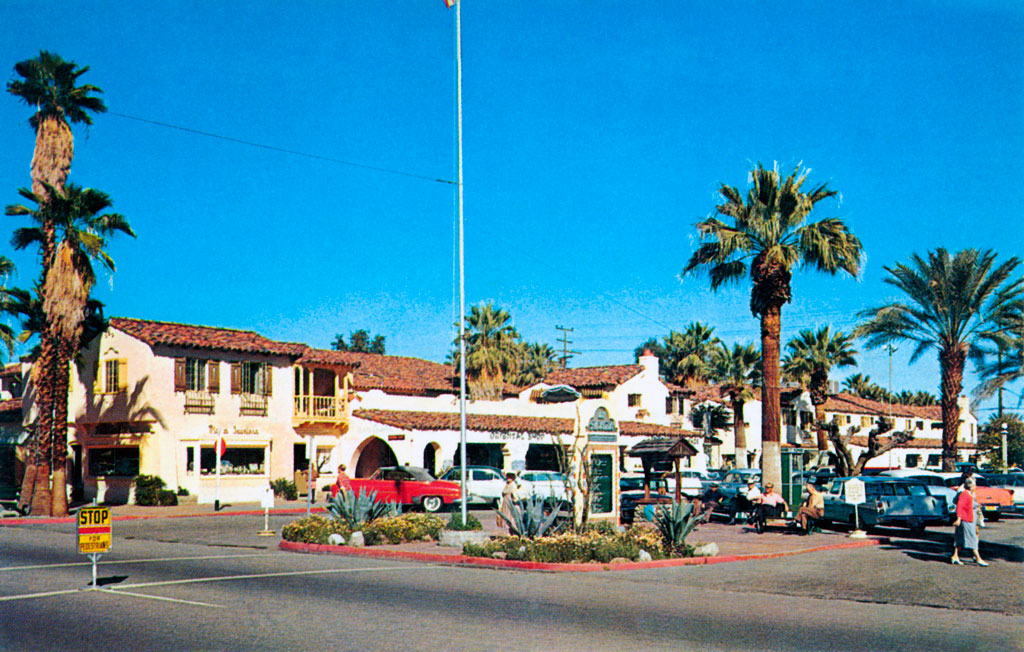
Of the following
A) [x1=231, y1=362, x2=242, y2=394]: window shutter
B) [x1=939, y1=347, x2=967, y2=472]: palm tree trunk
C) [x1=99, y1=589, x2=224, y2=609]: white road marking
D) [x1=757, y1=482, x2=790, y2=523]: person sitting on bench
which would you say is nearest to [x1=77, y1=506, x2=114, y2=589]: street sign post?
[x1=99, y1=589, x2=224, y2=609]: white road marking

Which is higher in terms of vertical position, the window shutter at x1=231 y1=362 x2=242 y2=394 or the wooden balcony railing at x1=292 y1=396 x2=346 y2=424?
the window shutter at x1=231 y1=362 x2=242 y2=394

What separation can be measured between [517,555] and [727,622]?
6904mm

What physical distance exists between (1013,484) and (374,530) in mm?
21019

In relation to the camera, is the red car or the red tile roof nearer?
the red car

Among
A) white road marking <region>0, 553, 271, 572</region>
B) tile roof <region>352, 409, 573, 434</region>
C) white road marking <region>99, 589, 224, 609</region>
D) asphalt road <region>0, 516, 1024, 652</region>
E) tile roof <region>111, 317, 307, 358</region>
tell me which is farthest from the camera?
tile roof <region>352, 409, 573, 434</region>

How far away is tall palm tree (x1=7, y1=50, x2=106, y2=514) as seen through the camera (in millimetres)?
31219

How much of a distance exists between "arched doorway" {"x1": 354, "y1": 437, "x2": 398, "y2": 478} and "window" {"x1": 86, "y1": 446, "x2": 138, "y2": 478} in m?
10.5

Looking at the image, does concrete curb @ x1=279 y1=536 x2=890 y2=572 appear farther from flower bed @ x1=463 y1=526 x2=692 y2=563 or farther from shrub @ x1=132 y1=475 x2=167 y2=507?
shrub @ x1=132 y1=475 x2=167 y2=507

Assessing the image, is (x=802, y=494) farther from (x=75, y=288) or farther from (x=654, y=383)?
(x=654, y=383)

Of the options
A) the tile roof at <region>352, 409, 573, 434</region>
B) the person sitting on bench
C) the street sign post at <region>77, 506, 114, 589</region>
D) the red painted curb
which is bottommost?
the red painted curb

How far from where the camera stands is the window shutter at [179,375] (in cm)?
3769

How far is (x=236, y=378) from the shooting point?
39969mm

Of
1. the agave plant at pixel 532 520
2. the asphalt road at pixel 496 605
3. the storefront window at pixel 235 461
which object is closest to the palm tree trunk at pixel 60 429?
the storefront window at pixel 235 461

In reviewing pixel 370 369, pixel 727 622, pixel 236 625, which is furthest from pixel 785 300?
pixel 370 369
